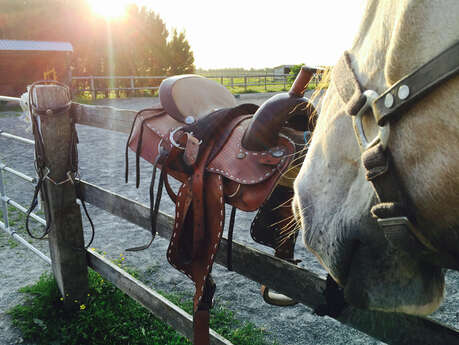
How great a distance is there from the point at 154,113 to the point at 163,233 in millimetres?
595

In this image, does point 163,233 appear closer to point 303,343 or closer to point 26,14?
point 303,343

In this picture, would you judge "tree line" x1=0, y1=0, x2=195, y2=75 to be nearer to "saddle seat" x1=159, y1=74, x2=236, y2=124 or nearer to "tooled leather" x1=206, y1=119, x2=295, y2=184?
"saddle seat" x1=159, y1=74, x2=236, y2=124

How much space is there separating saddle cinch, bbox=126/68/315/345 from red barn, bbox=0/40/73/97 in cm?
1858

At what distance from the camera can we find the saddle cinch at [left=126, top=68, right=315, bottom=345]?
4.38ft

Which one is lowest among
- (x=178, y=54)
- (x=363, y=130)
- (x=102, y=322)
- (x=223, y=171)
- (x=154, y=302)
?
(x=102, y=322)

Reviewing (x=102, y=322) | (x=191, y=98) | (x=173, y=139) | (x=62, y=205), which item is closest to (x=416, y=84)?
(x=173, y=139)

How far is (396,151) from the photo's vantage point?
63 cm

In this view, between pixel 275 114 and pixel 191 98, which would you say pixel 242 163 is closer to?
pixel 275 114

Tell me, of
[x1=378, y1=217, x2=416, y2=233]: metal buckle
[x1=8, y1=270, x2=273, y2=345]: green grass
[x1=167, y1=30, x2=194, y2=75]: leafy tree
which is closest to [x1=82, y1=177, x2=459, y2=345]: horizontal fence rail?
[x1=378, y1=217, x2=416, y2=233]: metal buckle

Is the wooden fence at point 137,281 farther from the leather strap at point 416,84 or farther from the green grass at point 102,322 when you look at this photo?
the leather strap at point 416,84

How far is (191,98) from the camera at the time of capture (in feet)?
6.08

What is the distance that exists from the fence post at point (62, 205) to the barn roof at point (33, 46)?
17871 millimetres

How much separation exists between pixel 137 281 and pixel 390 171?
1.80 metres

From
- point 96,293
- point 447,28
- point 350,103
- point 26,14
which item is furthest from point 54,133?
point 26,14
